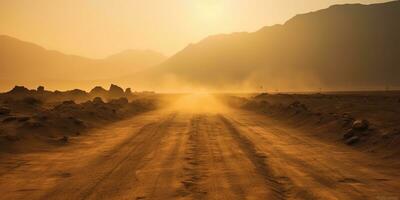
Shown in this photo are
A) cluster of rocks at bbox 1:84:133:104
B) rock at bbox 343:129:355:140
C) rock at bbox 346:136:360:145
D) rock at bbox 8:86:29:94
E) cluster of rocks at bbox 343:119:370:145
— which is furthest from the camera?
rock at bbox 8:86:29:94

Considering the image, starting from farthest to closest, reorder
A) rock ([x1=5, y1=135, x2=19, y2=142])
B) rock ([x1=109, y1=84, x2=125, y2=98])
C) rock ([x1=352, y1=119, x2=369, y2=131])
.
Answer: rock ([x1=109, y1=84, x2=125, y2=98]), rock ([x1=352, y1=119, x2=369, y2=131]), rock ([x1=5, y1=135, x2=19, y2=142])

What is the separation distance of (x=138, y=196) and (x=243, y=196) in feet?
6.77

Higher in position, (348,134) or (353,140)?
(348,134)

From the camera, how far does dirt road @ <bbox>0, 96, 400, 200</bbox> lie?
30.3 feet

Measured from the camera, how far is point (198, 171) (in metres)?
11.4

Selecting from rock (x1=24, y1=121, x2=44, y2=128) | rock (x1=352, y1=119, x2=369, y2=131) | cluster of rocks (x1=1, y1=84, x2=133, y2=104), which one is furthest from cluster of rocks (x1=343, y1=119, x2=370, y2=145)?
cluster of rocks (x1=1, y1=84, x2=133, y2=104)

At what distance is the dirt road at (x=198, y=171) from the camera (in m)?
9.24

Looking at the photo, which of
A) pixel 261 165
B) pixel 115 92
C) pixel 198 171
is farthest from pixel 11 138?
pixel 115 92

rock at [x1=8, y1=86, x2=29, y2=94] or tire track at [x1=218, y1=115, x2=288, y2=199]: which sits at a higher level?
rock at [x1=8, y1=86, x2=29, y2=94]

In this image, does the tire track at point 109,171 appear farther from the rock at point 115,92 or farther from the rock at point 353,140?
the rock at point 115,92

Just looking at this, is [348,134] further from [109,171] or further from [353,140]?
[109,171]

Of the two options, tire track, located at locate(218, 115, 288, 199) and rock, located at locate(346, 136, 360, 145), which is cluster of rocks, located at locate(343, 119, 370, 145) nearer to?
rock, located at locate(346, 136, 360, 145)

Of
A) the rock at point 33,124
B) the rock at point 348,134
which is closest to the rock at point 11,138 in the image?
the rock at point 33,124

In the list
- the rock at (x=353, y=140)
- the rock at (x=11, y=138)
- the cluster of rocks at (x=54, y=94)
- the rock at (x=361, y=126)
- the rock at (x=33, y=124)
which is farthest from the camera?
the cluster of rocks at (x=54, y=94)
